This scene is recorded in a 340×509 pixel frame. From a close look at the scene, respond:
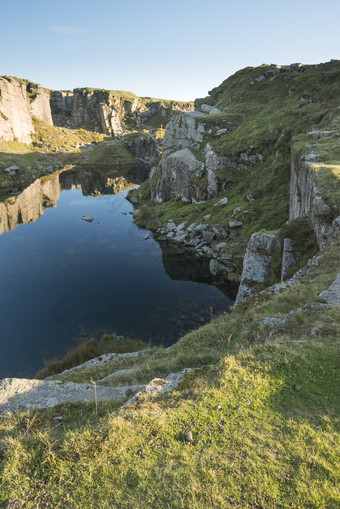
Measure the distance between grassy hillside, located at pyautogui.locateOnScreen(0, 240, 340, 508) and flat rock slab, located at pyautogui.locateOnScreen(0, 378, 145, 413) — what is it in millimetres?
1393

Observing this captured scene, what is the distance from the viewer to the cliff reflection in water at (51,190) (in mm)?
62612

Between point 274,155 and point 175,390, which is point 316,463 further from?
point 274,155

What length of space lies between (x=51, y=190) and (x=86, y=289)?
73253mm

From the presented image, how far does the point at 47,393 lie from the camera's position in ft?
36.3

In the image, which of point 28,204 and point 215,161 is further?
point 28,204

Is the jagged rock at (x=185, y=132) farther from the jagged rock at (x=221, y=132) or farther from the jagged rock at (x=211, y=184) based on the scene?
the jagged rock at (x=211, y=184)

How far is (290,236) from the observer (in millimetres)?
21500

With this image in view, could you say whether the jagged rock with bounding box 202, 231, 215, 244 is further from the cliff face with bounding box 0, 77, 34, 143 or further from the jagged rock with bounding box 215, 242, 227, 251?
the cliff face with bounding box 0, 77, 34, 143

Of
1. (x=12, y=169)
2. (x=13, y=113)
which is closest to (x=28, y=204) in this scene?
(x=12, y=169)

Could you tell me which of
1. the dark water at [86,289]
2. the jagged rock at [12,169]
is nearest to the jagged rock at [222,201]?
the dark water at [86,289]

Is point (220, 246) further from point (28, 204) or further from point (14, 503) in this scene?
point (28, 204)

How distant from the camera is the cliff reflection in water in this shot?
62612mm

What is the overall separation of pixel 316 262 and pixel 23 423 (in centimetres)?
1723

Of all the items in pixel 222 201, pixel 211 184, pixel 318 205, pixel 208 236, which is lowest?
pixel 208 236
